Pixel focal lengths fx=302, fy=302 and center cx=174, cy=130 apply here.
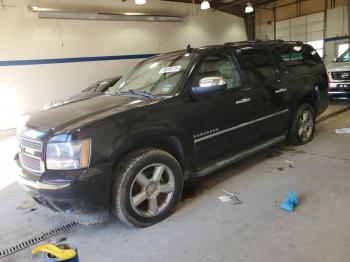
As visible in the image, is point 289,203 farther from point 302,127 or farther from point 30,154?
point 30,154

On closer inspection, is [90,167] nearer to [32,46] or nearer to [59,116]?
[59,116]

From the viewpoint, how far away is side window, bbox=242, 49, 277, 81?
3.73 metres

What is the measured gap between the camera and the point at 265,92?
3834 millimetres

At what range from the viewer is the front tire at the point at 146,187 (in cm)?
259

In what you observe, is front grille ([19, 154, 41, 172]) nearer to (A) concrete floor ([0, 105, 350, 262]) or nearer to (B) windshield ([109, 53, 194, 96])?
(A) concrete floor ([0, 105, 350, 262])

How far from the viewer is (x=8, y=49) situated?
993 cm

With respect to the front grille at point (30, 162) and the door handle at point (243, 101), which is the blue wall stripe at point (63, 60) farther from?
the door handle at point (243, 101)

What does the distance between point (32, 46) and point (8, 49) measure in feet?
2.55

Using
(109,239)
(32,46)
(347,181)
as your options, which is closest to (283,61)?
(347,181)

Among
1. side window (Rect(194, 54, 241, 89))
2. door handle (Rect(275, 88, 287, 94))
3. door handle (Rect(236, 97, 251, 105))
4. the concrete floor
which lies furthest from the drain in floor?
door handle (Rect(275, 88, 287, 94))

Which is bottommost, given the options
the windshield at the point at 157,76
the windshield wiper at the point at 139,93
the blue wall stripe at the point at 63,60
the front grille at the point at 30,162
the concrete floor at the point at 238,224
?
the concrete floor at the point at 238,224

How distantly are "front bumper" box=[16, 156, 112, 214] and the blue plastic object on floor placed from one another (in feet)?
5.40

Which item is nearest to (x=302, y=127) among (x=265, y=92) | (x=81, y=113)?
(x=265, y=92)

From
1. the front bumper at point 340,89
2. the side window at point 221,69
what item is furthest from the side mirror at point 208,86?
the front bumper at point 340,89
